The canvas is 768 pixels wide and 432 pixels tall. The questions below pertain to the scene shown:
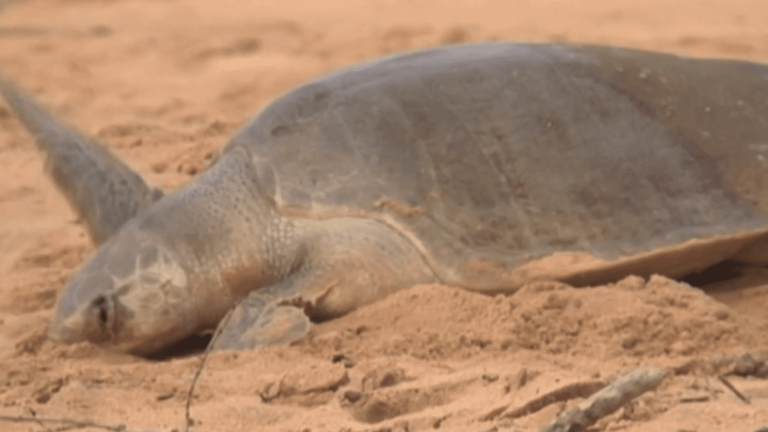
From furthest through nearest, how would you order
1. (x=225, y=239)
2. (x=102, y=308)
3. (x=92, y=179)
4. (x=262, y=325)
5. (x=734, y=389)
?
(x=92, y=179)
(x=225, y=239)
(x=102, y=308)
(x=262, y=325)
(x=734, y=389)

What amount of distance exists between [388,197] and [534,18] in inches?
183

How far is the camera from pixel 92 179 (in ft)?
10.2

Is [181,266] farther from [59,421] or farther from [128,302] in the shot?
[59,421]

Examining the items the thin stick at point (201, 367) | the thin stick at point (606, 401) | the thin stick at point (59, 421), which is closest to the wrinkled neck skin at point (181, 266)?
the thin stick at point (201, 367)

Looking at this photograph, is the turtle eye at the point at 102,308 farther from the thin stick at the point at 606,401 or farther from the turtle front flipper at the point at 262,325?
the thin stick at the point at 606,401

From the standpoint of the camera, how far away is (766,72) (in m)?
3.27

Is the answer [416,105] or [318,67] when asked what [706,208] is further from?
[318,67]

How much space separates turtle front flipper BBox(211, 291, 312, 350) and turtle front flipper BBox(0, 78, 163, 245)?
1.88 feet

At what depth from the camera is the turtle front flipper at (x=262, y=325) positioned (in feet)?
8.34

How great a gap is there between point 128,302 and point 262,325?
382 millimetres

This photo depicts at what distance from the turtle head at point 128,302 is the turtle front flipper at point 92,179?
0.93 ft

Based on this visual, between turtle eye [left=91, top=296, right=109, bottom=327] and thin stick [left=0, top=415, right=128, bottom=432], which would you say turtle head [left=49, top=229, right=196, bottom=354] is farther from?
thin stick [left=0, top=415, right=128, bottom=432]

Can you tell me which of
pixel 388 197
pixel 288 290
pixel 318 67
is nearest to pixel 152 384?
pixel 288 290

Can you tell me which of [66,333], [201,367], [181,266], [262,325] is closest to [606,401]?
[201,367]
